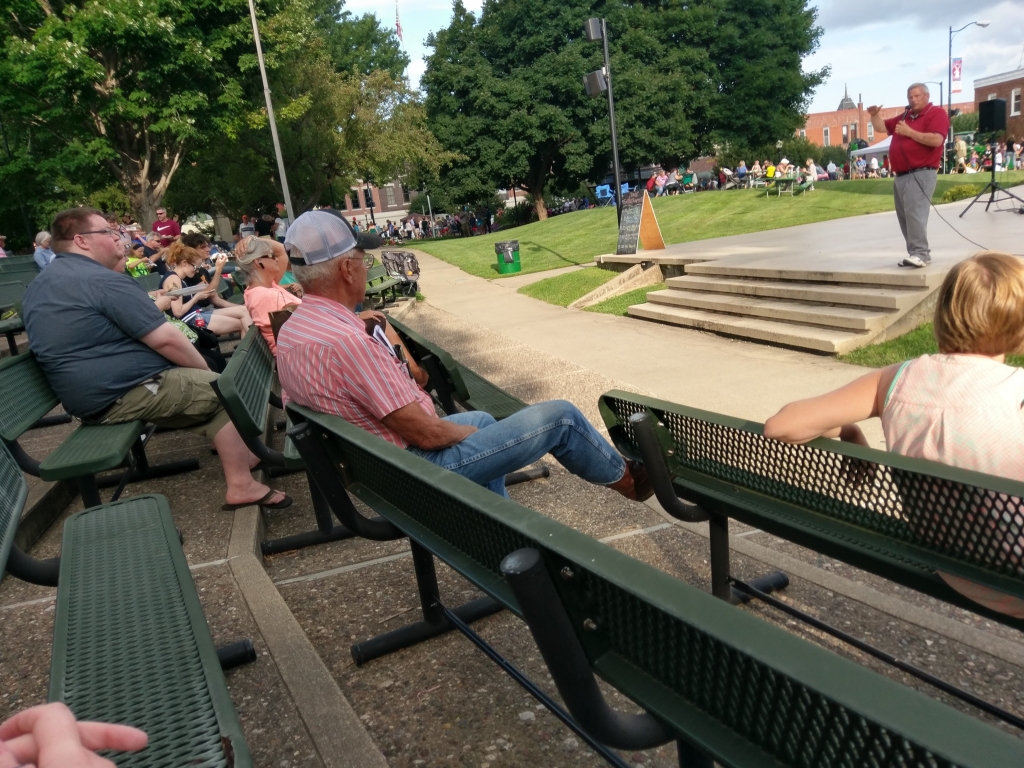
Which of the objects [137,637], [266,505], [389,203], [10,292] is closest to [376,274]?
[10,292]

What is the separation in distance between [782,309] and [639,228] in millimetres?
5915

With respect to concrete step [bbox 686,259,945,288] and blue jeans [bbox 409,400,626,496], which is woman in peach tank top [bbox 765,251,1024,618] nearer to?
blue jeans [bbox 409,400,626,496]

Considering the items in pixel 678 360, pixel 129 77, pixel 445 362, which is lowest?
pixel 678 360

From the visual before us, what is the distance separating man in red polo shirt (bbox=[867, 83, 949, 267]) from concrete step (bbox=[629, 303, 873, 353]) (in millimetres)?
1478

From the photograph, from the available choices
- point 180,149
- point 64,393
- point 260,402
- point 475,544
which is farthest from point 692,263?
point 180,149

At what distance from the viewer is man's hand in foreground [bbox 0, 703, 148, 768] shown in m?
1.19

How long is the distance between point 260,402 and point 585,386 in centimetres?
318

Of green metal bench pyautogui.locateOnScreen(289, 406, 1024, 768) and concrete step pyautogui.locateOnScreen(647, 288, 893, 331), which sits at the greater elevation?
green metal bench pyautogui.locateOnScreen(289, 406, 1024, 768)

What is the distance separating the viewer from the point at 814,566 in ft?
10.4

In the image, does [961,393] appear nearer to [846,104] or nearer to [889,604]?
[889,604]

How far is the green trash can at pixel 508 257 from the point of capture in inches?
688

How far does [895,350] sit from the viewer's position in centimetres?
674

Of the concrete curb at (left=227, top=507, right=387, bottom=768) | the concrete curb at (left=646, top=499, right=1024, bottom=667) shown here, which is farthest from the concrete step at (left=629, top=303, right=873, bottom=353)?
the concrete curb at (left=227, top=507, right=387, bottom=768)

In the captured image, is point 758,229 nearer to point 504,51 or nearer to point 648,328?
point 648,328
